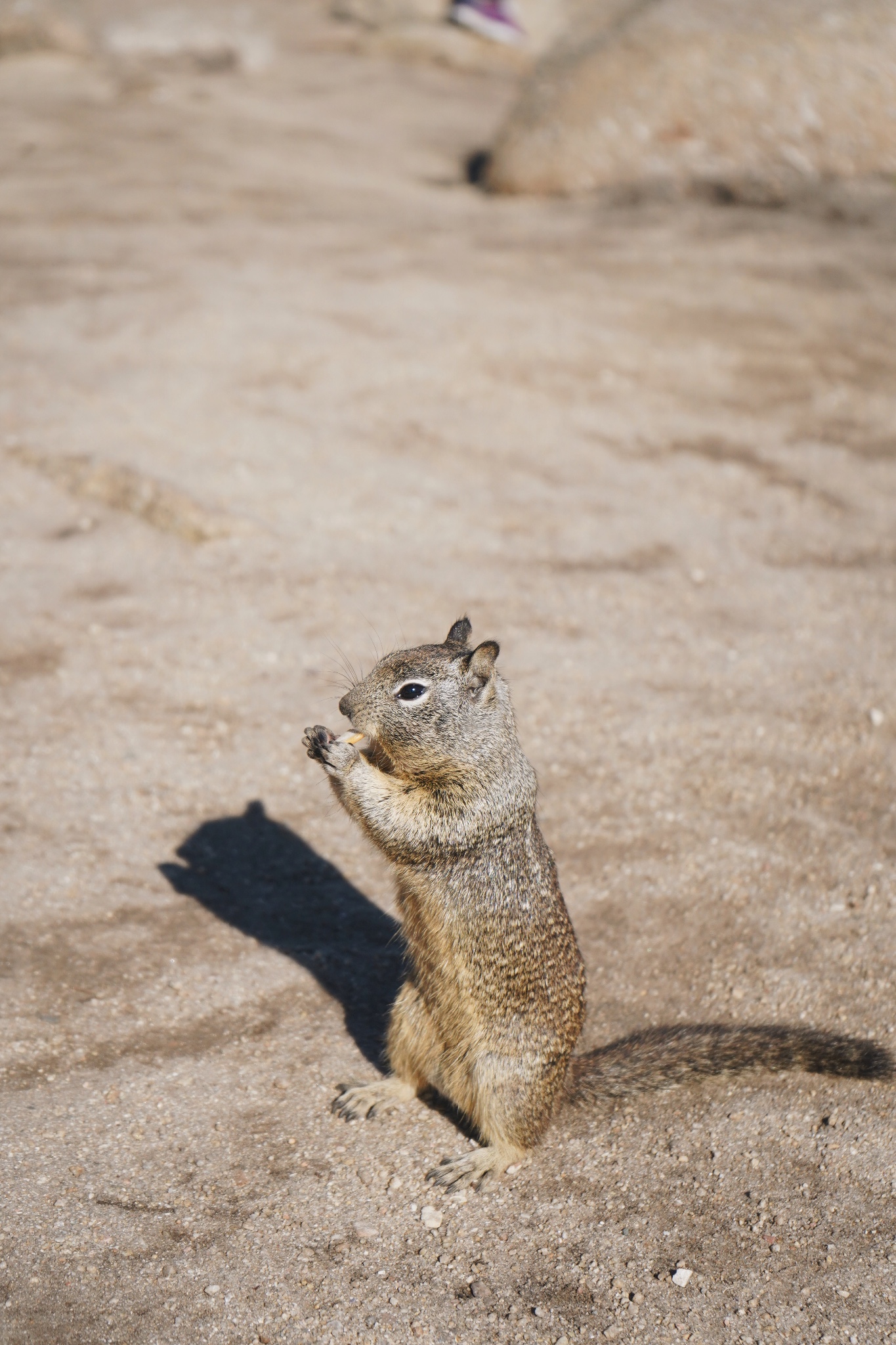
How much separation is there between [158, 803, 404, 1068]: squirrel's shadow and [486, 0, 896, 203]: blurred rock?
7863mm

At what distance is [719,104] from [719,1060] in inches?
346

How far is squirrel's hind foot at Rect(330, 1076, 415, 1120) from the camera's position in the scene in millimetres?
3458

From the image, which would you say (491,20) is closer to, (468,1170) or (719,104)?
(719,104)

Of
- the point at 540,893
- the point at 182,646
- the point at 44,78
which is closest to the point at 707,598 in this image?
the point at 182,646

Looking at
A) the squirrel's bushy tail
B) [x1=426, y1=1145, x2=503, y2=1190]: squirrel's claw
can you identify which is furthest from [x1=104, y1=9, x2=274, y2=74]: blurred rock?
[x1=426, y1=1145, x2=503, y2=1190]: squirrel's claw

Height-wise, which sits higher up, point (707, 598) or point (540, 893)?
point (540, 893)

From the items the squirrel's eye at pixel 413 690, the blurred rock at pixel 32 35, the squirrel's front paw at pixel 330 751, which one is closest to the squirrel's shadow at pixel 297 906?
the squirrel's front paw at pixel 330 751

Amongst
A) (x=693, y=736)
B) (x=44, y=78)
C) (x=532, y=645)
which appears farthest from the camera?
(x=44, y=78)

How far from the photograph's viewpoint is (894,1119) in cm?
344

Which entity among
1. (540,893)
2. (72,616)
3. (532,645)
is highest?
(540,893)

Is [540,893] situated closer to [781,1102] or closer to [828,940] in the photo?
[781,1102]

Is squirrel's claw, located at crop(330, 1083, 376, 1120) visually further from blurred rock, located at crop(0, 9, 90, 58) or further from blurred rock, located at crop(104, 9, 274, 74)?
blurred rock, located at crop(104, 9, 274, 74)

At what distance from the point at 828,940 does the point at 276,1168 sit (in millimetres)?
2147

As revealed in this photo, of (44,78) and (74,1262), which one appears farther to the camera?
(44,78)
